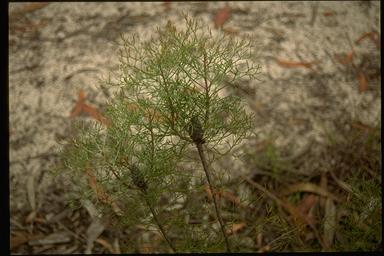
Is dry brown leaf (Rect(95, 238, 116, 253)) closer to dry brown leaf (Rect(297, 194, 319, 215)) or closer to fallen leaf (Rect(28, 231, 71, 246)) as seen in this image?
fallen leaf (Rect(28, 231, 71, 246))

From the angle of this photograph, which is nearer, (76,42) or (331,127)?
(331,127)

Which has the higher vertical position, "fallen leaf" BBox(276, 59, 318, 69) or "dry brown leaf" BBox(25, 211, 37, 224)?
"fallen leaf" BBox(276, 59, 318, 69)

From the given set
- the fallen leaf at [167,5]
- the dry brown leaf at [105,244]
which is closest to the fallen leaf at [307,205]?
the dry brown leaf at [105,244]

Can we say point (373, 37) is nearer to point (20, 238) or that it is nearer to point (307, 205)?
point (307, 205)

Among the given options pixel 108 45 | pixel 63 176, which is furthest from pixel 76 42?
pixel 63 176

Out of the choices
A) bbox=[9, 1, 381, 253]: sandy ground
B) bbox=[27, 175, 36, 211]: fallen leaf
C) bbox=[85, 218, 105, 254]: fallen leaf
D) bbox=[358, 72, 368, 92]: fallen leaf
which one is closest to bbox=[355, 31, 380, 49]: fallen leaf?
bbox=[9, 1, 381, 253]: sandy ground

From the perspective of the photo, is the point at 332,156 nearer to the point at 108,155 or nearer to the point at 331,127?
the point at 331,127
